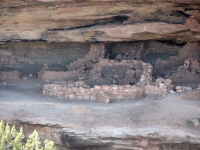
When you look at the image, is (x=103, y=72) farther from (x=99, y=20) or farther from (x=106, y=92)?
(x=106, y=92)

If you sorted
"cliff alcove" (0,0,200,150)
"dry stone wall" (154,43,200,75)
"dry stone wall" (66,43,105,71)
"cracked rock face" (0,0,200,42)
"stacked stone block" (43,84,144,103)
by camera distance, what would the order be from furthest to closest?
"dry stone wall" (66,43,105,71) → "dry stone wall" (154,43,200,75) → "cracked rock face" (0,0,200,42) → "stacked stone block" (43,84,144,103) → "cliff alcove" (0,0,200,150)

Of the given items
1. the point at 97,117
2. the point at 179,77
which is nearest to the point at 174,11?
the point at 179,77

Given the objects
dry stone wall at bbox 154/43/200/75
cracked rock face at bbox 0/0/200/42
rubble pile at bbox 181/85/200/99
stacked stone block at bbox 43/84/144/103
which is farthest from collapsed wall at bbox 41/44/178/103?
dry stone wall at bbox 154/43/200/75

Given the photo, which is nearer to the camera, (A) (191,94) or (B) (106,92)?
(A) (191,94)

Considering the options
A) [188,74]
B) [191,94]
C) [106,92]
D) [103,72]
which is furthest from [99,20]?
[191,94]

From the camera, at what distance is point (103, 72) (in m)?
10.6

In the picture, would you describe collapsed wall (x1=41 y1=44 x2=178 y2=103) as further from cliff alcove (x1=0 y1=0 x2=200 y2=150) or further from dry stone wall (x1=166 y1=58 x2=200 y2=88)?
dry stone wall (x1=166 y1=58 x2=200 y2=88)

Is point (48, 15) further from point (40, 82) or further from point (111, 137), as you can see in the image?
point (111, 137)

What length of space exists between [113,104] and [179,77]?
2113 mm

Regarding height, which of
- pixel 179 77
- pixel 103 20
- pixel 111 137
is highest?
pixel 103 20

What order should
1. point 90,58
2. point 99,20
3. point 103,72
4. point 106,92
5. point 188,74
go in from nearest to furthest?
point 106,92 → point 188,74 → point 99,20 → point 103,72 → point 90,58

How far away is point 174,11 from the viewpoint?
31.5 ft

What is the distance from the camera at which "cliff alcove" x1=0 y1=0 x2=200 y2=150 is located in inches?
304

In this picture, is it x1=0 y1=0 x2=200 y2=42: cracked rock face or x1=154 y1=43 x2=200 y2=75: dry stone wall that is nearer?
x1=0 y1=0 x2=200 y2=42: cracked rock face
